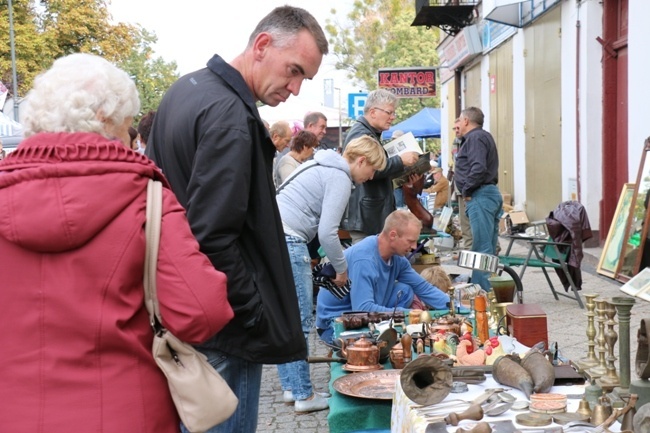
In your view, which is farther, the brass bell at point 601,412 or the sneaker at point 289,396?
the sneaker at point 289,396

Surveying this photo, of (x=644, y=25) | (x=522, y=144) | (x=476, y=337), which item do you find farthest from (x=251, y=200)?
(x=522, y=144)

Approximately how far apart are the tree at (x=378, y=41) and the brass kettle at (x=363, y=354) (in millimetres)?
48227

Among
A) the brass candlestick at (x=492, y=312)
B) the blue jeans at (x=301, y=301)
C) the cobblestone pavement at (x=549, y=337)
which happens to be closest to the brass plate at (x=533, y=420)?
the brass candlestick at (x=492, y=312)

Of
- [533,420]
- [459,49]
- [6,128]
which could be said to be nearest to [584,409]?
[533,420]

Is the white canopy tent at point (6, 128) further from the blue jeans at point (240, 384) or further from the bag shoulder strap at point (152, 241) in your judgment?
the bag shoulder strap at point (152, 241)

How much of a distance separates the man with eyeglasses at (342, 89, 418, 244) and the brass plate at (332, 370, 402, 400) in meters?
2.93

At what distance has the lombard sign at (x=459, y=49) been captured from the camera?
20.4 meters

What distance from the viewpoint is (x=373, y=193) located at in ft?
22.0

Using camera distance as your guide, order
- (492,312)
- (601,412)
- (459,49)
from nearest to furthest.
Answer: (601,412) → (492,312) → (459,49)

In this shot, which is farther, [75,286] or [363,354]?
[363,354]

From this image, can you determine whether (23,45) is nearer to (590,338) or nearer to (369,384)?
(369,384)

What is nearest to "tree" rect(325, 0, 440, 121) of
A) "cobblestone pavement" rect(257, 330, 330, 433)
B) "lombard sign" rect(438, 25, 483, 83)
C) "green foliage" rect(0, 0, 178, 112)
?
"green foliage" rect(0, 0, 178, 112)

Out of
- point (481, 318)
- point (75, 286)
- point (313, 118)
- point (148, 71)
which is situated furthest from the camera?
point (148, 71)

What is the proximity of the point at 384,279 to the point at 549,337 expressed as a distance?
208cm
